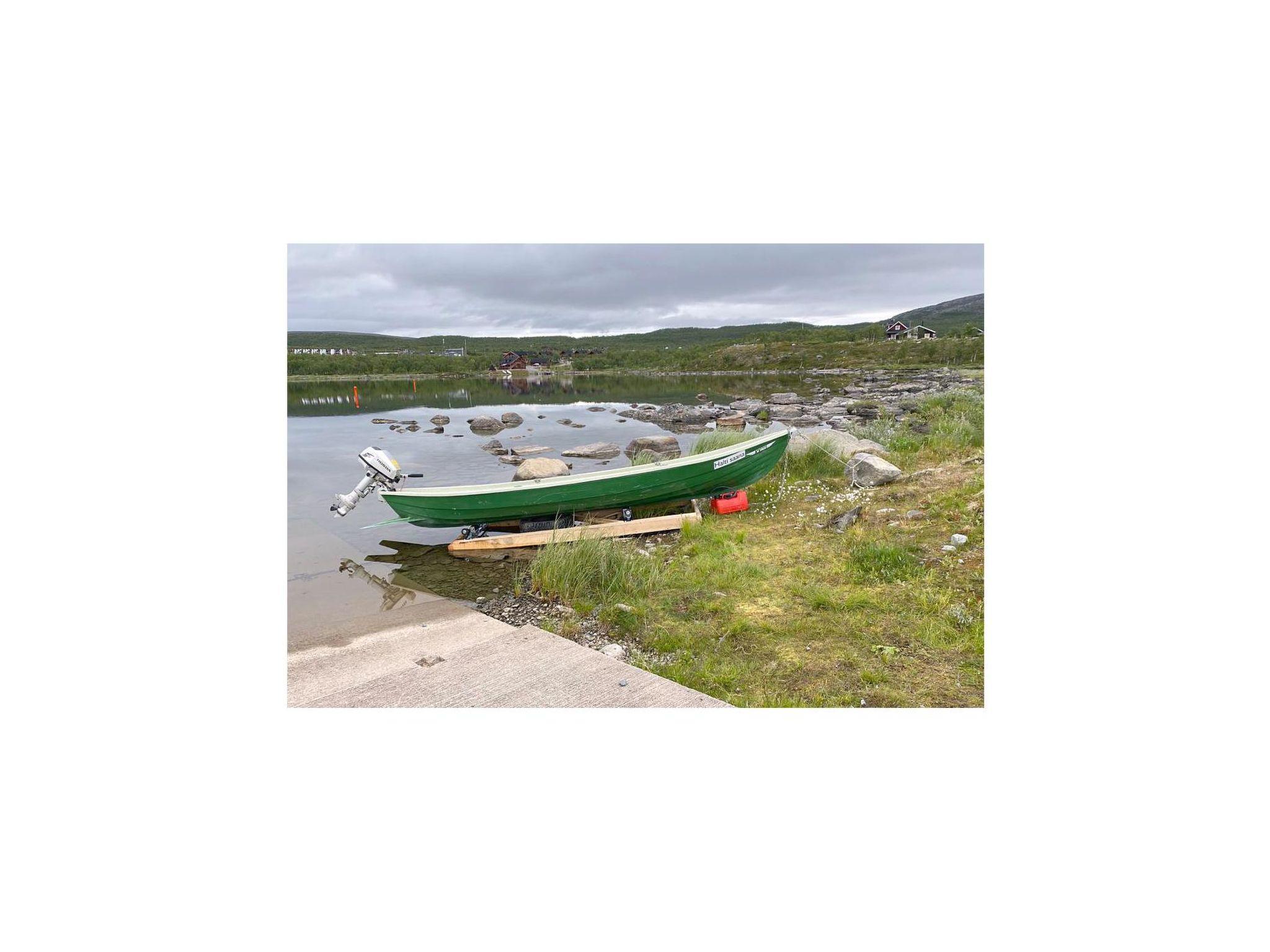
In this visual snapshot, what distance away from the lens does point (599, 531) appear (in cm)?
648

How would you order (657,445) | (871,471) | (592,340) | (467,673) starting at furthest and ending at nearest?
1. (657,445)
2. (871,471)
3. (592,340)
4. (467,673)

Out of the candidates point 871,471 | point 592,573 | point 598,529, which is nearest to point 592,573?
point 592,573

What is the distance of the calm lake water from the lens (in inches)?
239

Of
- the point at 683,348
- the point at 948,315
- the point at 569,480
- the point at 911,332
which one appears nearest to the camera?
the point at 948,315

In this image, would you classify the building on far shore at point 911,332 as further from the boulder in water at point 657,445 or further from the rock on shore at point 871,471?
the boulder in water at point 657,445

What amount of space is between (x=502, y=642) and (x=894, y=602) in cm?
278

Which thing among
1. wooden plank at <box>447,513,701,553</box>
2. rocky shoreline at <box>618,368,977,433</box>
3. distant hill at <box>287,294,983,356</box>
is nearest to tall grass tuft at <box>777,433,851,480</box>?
rocky shoreline at <box>618,368,977,433</box>

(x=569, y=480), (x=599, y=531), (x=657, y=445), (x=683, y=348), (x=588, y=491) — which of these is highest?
(x=683, y=348)

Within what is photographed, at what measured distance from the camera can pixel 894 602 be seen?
4.73 m

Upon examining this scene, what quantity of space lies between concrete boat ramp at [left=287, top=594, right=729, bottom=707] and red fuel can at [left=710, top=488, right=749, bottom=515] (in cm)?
332

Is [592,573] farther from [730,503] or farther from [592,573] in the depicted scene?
[730,503]

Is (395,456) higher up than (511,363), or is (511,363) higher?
(511,363)

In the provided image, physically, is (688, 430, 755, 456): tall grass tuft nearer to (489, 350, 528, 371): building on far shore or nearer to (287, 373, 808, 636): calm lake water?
(287, 373, 808, 636): calm lake water

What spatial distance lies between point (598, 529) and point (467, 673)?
259cm
